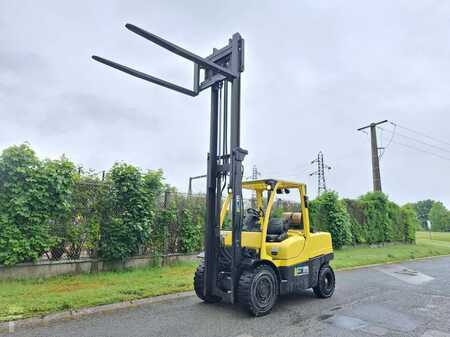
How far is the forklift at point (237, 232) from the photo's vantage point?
16.6 feet

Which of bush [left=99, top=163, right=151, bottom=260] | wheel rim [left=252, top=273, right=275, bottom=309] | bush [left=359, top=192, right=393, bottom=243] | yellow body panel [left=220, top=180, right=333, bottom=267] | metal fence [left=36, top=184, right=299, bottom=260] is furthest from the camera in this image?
bush [left=359, top=192, right=393, bottom=243]

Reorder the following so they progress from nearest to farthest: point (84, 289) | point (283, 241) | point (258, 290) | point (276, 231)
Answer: point (258, 290)
point (283, 241)
point (276, 231)
point (84, 289)

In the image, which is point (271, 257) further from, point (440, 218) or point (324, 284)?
point (440, 218)

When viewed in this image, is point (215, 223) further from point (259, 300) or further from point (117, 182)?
point (117, 182)

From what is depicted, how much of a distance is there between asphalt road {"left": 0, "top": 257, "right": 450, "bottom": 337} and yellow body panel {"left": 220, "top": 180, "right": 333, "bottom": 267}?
846 millimetres

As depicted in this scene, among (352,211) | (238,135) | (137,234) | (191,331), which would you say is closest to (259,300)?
(191,331)

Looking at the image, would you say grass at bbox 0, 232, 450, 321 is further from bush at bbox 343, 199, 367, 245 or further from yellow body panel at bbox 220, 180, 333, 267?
bush at bbox 343, 199, 367, 245

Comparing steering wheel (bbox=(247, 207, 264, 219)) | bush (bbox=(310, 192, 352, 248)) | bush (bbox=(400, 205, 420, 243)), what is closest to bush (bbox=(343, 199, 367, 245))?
bush (bbox=(310, 192, 352, 248))

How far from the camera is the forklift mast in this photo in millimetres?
5195

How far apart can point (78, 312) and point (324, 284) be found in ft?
14.5

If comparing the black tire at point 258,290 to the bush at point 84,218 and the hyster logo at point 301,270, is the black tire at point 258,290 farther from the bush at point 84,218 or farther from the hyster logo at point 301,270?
the bush at point 84,218

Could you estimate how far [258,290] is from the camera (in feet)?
16.4

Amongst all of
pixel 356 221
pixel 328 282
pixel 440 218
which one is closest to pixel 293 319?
pixel 328 282

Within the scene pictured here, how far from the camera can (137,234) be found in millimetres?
8141
